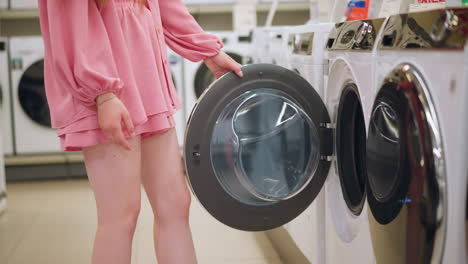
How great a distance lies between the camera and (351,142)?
143cm

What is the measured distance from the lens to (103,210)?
1178mm

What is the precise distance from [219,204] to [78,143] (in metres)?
0.43

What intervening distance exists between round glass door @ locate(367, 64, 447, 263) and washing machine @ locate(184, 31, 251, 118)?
8.19 feet

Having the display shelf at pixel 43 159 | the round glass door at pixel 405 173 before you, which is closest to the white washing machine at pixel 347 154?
the round glass door at pixel 405 173

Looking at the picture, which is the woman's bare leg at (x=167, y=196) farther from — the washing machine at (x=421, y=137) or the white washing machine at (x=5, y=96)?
the white washing machine at (x=5, y=96)

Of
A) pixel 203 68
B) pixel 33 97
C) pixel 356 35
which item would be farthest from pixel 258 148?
pixel 33 97

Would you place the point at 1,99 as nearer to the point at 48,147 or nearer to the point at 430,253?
the point at 48,147

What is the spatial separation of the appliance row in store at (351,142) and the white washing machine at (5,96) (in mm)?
2216

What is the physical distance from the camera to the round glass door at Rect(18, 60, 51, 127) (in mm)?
3473

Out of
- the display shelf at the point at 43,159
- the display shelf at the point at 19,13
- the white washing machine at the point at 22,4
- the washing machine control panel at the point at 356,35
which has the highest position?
the white washing machine at the point at 22,4

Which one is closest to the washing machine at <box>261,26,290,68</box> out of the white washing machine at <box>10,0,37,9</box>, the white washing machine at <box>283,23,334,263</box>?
the white washing machine at <box>283,23,334,263</box>

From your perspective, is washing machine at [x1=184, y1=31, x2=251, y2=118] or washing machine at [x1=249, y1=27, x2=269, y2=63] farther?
washing machine at [x1=184, y1=31, x2=251, y2=118]

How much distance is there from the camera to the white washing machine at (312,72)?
61.5 inches

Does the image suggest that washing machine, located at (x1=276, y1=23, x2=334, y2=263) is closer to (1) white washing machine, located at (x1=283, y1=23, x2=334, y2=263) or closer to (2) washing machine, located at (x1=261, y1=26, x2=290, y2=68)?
(1) white washing machine, located at (x1=283, y1=23, x2=334, y2=263)
